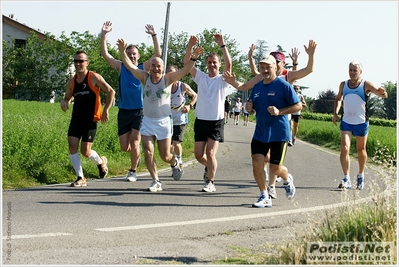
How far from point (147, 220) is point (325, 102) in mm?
111306

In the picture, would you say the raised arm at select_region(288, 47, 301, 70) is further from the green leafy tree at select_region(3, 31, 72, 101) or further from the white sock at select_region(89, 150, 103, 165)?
the green leafy tree at select_region(3, 31, 72, 101)

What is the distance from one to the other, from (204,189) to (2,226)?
427 cm

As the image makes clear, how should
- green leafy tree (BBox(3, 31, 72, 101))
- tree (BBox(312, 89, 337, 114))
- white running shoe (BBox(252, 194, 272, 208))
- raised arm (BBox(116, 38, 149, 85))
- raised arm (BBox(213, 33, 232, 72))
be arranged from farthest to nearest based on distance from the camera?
tree (BBox(312, 89, 337, 114)) < green leafy tree (BBox(3, 31, 72, 101)) < raised arm (BBox(213, 33, 232, 72)) < raised arm (BBox(116, 38, 149, 85)) < white running shoe (BBox(252, 194, 272, 208))

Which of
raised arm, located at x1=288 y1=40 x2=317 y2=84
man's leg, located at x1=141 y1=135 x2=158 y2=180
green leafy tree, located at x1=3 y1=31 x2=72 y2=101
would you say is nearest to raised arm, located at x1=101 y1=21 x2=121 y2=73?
man's leg, located at x1=141 y1=135 x2=158 y2=180

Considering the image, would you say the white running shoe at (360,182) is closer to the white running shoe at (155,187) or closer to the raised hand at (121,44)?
the white running shoe at (155,187)

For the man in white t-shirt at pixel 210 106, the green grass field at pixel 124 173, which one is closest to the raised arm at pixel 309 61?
the man in white t-shirt at pixel 210 106

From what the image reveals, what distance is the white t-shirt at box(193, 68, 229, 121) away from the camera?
10.8 meters

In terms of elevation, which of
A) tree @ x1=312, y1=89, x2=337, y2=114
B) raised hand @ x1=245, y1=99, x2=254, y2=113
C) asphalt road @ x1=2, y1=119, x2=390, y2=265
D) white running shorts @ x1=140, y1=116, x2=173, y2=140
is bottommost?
asphalt road @ x1=2, y1=119, x2=390, y2=265

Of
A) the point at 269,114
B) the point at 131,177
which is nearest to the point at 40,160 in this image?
the point at 131,177

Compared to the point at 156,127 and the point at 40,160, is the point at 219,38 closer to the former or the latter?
the point at 156,127

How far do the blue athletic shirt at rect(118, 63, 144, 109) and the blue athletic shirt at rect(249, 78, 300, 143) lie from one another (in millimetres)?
2989

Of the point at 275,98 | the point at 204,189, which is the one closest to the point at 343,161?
the point at 204,189

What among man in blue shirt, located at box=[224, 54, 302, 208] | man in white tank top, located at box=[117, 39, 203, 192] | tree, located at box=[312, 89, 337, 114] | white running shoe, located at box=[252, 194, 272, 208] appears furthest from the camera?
tree, located at box=[312, 89, 337, 114]

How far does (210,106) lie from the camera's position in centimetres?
1091
